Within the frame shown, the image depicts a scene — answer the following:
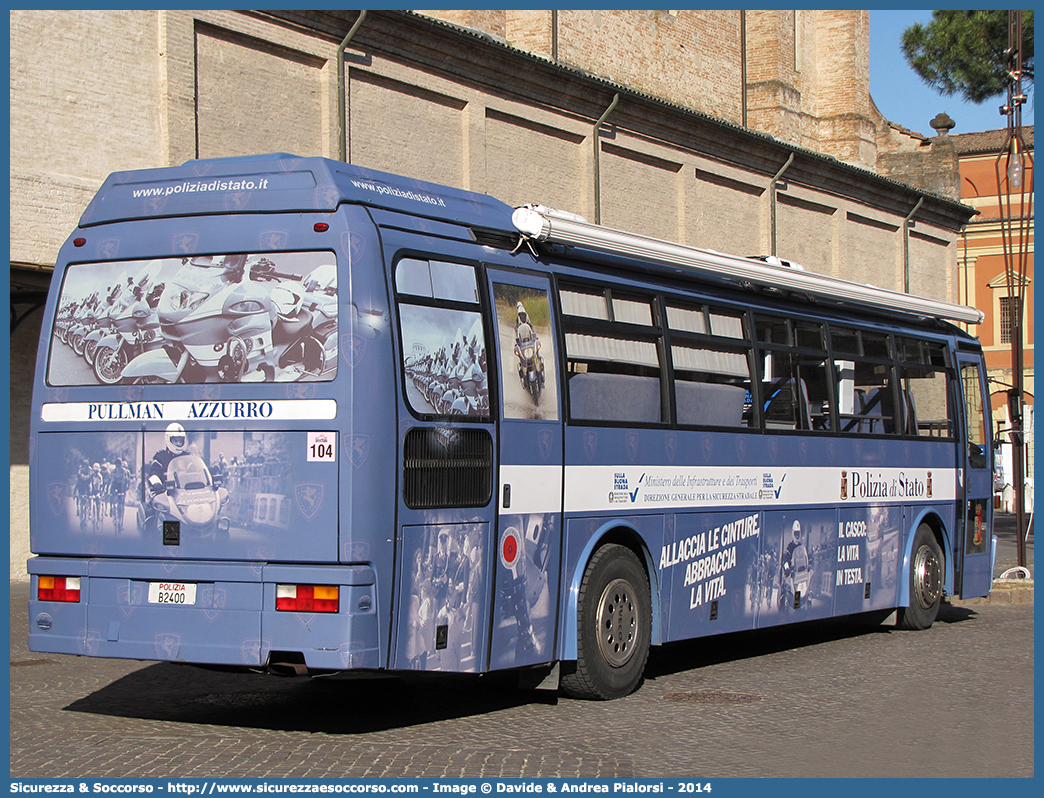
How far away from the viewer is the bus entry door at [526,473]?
870cm

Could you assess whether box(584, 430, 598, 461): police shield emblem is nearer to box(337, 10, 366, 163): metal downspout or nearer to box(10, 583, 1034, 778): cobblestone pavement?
box(10, 583, 1034, 778): cobblestone pavement

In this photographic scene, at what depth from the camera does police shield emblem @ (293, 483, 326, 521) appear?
25.1 feet

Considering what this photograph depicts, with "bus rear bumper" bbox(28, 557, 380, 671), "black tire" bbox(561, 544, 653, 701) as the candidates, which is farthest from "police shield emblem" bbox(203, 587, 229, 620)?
"black tire" bbox(561, 544, 653, 701)

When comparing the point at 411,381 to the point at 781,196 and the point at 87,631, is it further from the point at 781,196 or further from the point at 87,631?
→ the point at 781,196

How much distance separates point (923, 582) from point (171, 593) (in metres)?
9.04

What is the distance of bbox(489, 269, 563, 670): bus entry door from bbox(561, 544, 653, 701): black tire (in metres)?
0.35

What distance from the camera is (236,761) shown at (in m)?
7.31

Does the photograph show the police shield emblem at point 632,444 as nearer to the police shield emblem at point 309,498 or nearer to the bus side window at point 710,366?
the bus side window at point 710,366

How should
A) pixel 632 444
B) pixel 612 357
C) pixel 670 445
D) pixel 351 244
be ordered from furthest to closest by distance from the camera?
pixel 670 445 < pixel 632 444 < pixel 612 357 < pixel 351 244

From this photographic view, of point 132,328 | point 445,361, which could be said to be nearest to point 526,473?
point 445,361

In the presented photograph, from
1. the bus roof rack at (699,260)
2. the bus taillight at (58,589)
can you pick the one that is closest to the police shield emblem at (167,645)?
the bus taillight at (58,589)

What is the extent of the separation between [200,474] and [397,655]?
1.53m

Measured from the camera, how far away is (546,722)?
8742 millimetres

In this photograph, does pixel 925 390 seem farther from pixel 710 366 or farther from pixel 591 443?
pixel 591 443
